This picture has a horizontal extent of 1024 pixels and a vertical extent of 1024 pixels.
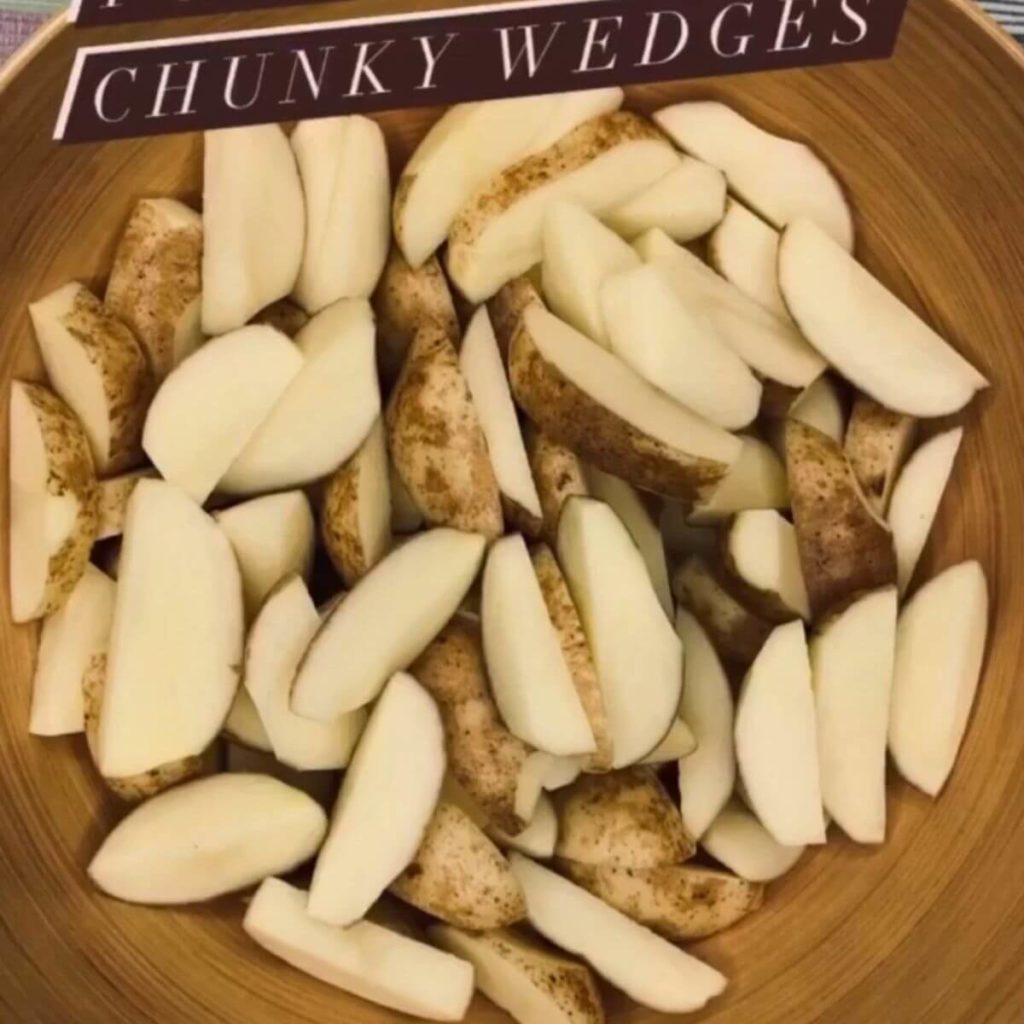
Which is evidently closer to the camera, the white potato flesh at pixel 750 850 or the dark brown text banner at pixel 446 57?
the dark brown text banner at pixel 446 57

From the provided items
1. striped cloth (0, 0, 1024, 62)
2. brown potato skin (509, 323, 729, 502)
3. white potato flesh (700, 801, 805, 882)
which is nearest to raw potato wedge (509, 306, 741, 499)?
brown potato skin (509, 323, 729, 502)

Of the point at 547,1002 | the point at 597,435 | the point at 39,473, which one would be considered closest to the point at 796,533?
the point at 597,435

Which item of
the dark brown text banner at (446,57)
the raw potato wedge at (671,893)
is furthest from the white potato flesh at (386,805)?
the dark brown text banner at (446,57)

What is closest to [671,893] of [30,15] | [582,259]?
[582,259]

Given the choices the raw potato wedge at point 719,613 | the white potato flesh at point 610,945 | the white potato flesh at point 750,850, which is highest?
the raw potato wedge at point 719,613

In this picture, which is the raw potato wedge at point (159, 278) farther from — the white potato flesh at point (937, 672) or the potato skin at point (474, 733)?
the white potato flesh at point (937, 672)

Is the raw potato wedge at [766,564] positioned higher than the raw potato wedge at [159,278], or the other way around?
the raw potato wedge at [159,278]

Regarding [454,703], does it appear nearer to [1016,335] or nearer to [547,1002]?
[547,1002]
